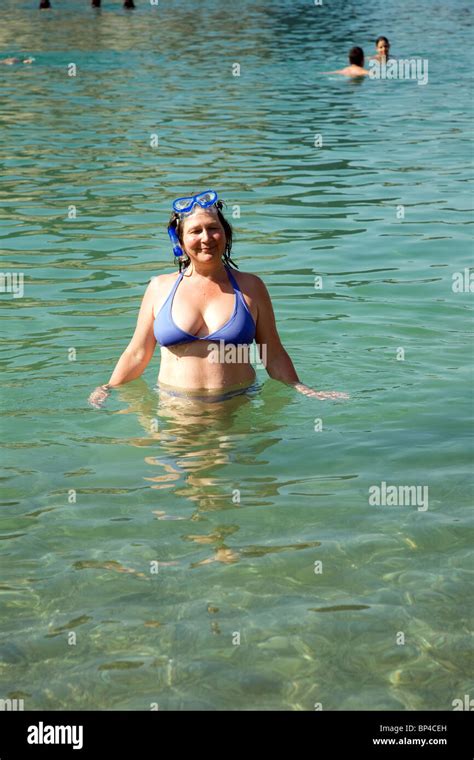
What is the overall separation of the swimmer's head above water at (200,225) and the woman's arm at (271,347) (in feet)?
1.33

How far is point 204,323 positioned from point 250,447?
0.77 metres

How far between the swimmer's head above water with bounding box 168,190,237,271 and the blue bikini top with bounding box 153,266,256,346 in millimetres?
293

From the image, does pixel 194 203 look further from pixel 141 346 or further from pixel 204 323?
pixel 141 346

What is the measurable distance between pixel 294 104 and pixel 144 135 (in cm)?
393

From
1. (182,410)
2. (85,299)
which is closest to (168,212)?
(85,299)

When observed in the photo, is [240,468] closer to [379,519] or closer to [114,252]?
[379,519]

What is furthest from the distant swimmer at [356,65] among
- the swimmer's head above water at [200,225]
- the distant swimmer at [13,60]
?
the swimmer's head above water at [200,225]

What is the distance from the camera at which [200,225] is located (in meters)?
6.20

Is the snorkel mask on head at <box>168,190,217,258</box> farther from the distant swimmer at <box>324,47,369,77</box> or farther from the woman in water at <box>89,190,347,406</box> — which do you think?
the distant swimmer at <box>324,47,369,77</box>

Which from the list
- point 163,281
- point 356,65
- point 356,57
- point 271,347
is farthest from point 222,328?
point 356,65

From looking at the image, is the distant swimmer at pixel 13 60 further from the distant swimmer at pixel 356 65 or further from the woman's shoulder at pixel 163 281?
the woman's shoulder at pixel 163 281

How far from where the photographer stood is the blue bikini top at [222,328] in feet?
21.1

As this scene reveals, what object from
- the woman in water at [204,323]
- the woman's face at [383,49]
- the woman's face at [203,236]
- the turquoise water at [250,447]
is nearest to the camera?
the turquoise water at [250,447]

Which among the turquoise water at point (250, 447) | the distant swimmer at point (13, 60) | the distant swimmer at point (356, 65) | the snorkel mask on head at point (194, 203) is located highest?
the distant swimmer at point (13, 60)
